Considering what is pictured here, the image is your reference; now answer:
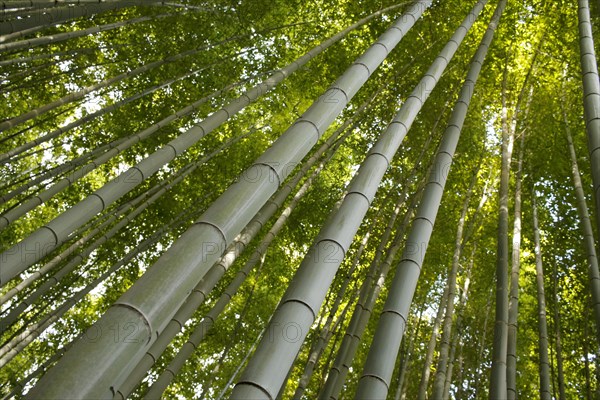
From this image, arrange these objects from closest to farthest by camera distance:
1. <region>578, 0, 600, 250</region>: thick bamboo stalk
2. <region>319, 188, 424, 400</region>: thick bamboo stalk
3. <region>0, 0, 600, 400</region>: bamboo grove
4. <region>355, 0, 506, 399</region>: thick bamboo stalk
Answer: <region>355, 0, 506, 399</region>: thick bamboo stalk
<region>578, 0, 600, 250</region>: thick bamboo stalk
<region>319, 188, 424, 400</region>: thick bamboo stalk
<region>0, 0, 600, 400</region>: bamboo grove

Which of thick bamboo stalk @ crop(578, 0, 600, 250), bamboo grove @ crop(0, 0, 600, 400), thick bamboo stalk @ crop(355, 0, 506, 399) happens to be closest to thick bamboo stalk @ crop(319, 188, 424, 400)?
→ bamboo grove @ crop(0, 0, 600, 400)

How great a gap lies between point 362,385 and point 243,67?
14.8 ft

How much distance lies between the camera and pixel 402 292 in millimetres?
1855

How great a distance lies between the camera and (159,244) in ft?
19.9

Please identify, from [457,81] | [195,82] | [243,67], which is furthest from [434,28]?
[195,82]

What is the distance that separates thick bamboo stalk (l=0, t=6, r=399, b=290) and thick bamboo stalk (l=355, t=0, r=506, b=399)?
544 mm

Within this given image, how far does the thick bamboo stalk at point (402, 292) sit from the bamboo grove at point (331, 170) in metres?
0.05

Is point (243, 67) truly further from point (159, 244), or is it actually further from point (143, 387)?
point (143, 387)

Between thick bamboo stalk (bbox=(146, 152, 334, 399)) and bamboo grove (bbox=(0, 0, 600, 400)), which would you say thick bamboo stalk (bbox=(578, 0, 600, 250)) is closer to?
bamboo grove (bbox=(0, 0, 600, 400))

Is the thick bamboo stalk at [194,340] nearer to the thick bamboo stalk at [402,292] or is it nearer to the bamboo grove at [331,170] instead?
the bamboo grove at [331,170]

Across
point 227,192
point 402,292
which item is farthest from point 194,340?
point 227,192

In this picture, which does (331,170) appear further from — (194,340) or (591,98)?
(591,98)

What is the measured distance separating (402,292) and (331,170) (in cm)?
414

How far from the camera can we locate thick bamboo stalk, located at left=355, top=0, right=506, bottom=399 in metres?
1.64
